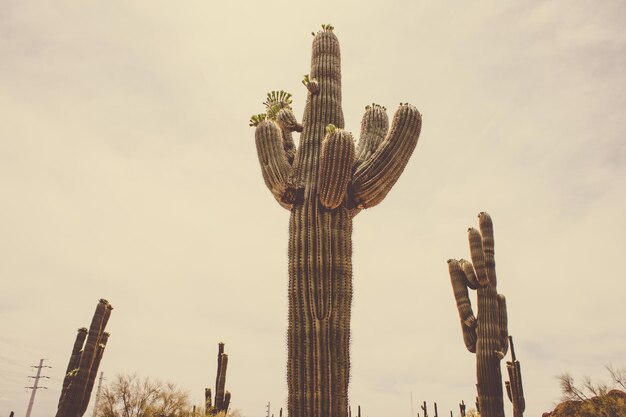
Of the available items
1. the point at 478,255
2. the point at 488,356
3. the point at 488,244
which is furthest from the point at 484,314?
the point at 488,244

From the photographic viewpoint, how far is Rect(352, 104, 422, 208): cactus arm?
8.18 m

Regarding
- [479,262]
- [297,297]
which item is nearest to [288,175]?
[297,297]

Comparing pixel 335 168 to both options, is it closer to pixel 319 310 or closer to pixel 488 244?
pixel 319 310

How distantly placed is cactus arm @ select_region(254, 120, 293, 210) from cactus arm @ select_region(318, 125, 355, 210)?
832 millimetres

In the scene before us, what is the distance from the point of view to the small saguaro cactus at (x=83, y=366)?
422 inches

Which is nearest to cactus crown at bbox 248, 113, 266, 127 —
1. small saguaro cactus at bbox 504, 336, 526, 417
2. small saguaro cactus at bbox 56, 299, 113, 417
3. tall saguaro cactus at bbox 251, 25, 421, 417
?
tall saguaro cactus at bbox 251, 25, 421, 417

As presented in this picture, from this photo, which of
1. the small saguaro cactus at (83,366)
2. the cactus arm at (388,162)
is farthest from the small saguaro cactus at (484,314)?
the small saguaro cactus at (83,366)

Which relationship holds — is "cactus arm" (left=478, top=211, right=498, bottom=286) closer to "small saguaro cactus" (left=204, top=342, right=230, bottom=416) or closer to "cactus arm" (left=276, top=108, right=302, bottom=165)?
"cactus arm" (left=276, top=108, right=302, bottom=165)

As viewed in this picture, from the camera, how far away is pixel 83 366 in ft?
36.1

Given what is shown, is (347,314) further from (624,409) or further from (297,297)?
(624,409)

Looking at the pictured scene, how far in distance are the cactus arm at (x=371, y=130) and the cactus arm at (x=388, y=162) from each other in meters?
0.42

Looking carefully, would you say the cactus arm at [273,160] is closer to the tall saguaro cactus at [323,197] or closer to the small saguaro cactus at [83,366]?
the tall saguaro cactus at [323,197]

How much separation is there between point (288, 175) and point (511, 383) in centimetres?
1053

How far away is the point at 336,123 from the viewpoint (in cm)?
911
